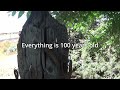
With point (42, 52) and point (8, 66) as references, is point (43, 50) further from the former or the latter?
point (8, 66)

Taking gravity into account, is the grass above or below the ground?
above

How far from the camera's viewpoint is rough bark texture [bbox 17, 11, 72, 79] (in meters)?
2.55

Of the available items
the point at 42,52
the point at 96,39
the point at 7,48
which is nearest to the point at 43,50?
the point at 42,52

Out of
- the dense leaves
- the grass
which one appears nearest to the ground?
the grass

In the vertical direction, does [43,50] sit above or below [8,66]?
above

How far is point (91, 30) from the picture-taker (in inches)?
112

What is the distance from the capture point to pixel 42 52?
2.56 metres

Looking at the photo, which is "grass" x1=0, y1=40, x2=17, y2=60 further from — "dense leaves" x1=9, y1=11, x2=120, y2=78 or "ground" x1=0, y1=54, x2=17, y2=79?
"dense leaves" x1=9, y1=11, x2=120, y2=78

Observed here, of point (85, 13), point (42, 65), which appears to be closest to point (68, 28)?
point (85, 13)

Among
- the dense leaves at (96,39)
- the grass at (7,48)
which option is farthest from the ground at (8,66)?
the dense leaves at (96,39)

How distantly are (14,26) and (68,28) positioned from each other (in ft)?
1.50

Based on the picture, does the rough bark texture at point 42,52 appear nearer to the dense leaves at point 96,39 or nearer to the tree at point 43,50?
the tree at point 43,50
